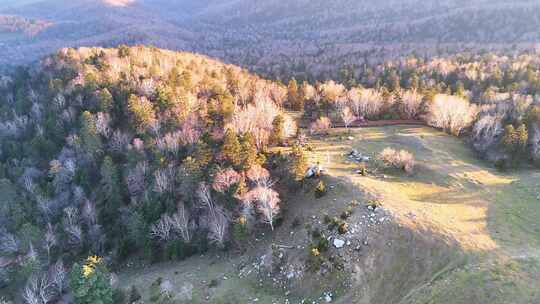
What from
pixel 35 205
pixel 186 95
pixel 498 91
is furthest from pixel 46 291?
pixel 498 91

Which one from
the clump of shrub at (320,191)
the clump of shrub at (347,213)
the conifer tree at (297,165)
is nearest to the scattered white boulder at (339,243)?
the clump of shrub at (347,213)

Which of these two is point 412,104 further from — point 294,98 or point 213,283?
point 213,283

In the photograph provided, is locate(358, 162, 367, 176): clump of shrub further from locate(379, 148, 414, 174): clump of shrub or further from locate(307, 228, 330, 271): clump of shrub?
locate(307, 228, 330, 271): clump of shrub

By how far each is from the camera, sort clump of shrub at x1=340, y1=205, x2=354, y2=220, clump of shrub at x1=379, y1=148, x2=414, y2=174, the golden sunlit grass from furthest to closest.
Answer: clump of shrub at x1=379, y1=148, x2=414, y2=174, clump of shrub at x1=340, y1=205, x2=354, y2=220, the golden sunlit grass

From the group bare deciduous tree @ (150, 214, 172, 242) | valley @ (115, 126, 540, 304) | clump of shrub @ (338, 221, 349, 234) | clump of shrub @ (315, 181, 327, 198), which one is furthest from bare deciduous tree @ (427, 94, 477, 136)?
bare deciduous tree @ (150, 214, 172, 242)

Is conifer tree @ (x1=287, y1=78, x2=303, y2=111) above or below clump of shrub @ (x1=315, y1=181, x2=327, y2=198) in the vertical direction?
above

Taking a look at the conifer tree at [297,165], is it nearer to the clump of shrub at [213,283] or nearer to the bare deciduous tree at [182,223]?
the bare deciduous tree at [182,223]

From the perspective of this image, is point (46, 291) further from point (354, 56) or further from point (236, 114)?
point (354, 56)
